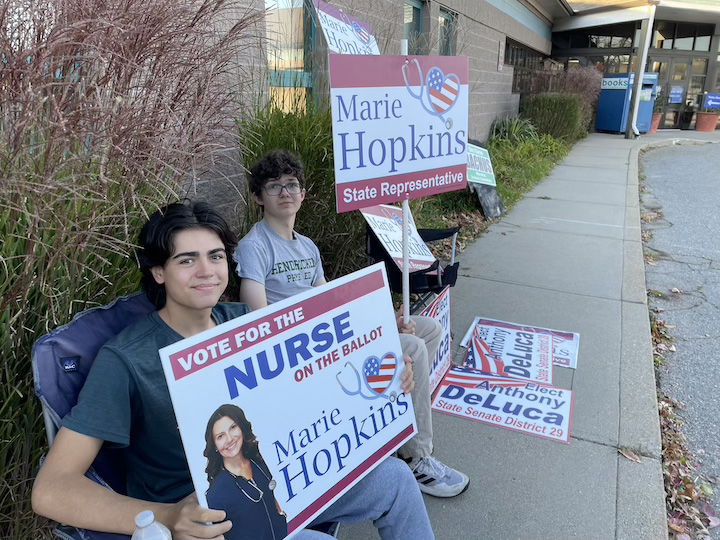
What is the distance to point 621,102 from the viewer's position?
57.0 feet

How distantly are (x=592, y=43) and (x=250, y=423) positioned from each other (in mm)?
23293

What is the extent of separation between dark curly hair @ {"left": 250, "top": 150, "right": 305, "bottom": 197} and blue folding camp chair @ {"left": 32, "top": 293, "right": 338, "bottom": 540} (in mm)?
1035

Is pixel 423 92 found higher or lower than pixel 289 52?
lower

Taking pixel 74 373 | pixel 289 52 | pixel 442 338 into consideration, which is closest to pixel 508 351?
pixel 442 338

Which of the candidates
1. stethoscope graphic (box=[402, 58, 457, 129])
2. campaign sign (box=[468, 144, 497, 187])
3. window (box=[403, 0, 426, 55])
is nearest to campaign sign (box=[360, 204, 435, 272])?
stethoscope graphic (box=[402, 58, 457, 129])

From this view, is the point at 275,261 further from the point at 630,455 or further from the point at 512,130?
the point at 512,130

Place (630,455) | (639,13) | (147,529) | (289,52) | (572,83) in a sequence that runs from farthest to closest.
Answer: (639,13) < (572,83) < (289,52) < (630,455) < (147,529)

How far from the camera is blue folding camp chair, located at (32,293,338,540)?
1.32 metres

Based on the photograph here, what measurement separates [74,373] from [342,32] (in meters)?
3.00

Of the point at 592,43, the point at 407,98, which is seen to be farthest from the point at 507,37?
the point at 407,98

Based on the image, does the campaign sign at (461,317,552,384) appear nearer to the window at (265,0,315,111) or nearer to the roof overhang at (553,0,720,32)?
the window at (265,0,315,111)

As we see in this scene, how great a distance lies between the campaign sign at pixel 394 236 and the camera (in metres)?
3.42

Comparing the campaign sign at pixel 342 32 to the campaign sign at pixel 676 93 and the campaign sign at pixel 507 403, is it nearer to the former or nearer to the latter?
the campaign sign at pixel 507 403

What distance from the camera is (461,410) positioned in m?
2.90
